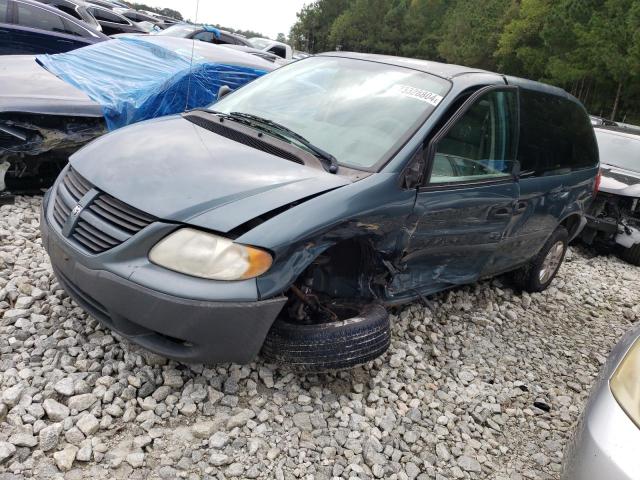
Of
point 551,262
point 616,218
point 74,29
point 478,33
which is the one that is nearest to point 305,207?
point 551,262

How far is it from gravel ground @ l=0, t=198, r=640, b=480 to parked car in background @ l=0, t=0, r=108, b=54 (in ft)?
16.2

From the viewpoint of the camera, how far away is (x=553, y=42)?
27359 millimetres

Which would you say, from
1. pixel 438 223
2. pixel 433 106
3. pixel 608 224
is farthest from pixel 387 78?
pixel 608 224

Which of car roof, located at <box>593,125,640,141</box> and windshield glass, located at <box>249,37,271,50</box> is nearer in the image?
car roof, located at <box>593,125,640,141</box>

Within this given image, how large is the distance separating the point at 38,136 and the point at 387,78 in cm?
279

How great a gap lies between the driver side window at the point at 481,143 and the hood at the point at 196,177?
0.79 meters

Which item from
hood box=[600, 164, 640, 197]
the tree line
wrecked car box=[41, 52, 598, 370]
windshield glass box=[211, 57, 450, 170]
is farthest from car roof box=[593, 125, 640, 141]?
the tree line

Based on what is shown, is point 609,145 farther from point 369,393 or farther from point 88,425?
point 88,425

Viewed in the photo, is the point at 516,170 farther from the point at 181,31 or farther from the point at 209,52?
the point at 181,31

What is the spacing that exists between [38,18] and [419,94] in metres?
6.95

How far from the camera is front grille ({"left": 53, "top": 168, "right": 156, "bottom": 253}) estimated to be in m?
2.43

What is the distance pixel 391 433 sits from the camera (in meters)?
2.75

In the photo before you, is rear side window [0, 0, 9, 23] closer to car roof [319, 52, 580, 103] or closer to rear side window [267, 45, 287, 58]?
car roof [319, 52, 580, 103]

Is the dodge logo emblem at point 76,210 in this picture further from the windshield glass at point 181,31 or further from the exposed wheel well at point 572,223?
the windshield glass at point 181,31
